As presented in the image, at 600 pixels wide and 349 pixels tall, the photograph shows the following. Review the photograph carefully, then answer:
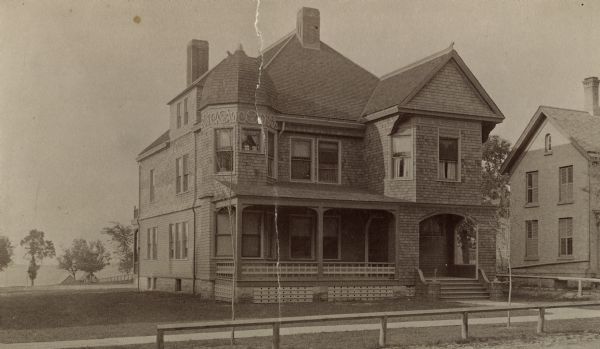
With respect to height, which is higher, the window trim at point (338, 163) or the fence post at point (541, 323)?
the window trim at point (338, 163)

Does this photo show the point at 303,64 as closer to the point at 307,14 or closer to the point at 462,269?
the point at 307,14

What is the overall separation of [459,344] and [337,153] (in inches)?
565

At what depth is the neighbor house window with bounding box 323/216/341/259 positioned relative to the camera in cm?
2561

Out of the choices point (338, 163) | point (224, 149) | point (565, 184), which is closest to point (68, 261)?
point (338, 163)

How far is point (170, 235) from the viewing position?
2939 centimetres

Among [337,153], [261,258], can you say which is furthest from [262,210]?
[337,153]

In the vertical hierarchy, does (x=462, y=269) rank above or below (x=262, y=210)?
below

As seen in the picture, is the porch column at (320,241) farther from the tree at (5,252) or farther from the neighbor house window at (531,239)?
the tree at (5,252)

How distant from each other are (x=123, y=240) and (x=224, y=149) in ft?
128

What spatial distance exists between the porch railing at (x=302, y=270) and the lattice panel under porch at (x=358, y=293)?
489 millimetres

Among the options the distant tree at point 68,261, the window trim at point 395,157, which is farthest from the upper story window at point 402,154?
the distant tree at point 68,261

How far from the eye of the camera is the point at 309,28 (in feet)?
97.9

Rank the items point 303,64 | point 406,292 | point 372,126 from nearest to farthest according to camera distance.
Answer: point 406,292 → point 372,126 → point 303,64

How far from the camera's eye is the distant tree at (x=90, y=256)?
59.8m
